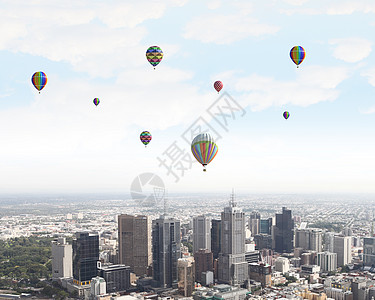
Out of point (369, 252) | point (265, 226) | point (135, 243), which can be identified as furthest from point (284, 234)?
point (135, 243)

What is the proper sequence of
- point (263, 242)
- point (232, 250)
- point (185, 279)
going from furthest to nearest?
point (263, 242) → point (232, 250) → point (185, 279)

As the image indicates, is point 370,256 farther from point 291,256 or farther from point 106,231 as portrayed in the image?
point 106,231

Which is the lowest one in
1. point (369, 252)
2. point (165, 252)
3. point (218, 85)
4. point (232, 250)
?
point (369, 252)

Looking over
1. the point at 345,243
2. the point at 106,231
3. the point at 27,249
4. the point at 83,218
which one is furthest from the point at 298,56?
the point at 83,218

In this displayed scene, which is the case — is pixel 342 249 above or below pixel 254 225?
Answer: below

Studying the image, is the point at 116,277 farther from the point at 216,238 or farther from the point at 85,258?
the point at 216,238

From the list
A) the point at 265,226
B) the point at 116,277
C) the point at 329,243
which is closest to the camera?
the point at 116,277

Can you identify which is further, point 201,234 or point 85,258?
point 201,234

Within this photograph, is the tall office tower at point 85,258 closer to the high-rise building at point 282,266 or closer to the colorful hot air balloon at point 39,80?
the colorful hot air balloon at point 39,80
